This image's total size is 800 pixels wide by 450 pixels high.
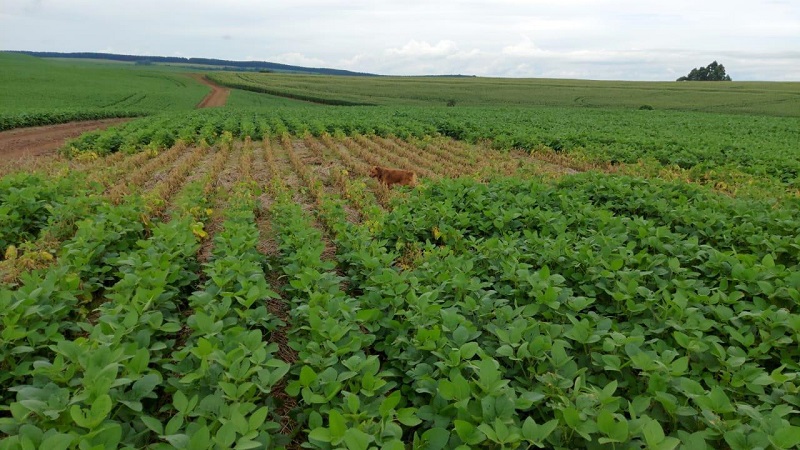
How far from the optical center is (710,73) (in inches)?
3543

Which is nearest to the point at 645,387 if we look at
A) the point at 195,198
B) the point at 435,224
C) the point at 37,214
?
the point at 435,224

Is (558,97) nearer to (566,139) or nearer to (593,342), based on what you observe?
(566,139)

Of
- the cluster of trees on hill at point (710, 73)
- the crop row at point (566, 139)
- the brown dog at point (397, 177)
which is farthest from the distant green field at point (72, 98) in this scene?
the cluster of trees on hill at point (710, 73)

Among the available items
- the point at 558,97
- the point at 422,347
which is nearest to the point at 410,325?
the point at 422,347

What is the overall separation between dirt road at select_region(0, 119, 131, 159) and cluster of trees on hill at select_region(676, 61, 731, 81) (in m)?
103

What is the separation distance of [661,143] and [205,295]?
57.3 ft

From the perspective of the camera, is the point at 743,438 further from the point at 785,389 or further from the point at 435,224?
the point at 435,224

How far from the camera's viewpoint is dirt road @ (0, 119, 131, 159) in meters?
16.9

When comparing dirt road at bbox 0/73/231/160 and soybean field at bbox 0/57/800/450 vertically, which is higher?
dirt road at bbox 0/73/231/160

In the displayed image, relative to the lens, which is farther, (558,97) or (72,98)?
(558,97)

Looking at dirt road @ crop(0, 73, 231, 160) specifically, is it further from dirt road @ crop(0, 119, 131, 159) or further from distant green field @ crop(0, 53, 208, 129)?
distant green field @ crop(0, 53, 208, 129)

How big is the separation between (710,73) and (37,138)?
10627 centimetres

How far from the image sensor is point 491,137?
19953 millimetres

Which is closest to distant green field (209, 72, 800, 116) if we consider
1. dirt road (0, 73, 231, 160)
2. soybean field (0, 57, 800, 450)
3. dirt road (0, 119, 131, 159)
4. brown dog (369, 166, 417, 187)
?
dirt road (0, 73, 231, 160)
